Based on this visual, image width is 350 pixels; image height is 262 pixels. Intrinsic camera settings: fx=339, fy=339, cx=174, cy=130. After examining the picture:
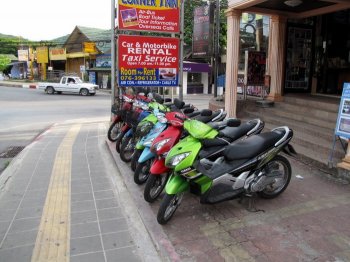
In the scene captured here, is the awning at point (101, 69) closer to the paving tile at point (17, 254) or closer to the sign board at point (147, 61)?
the sign board at point (147, 61)

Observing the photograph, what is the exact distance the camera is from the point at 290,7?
8586 millimetres

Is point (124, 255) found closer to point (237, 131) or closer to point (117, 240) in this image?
point (117, 240)

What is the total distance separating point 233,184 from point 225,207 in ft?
1.27

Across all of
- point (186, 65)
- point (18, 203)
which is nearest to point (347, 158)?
point (18, 203)

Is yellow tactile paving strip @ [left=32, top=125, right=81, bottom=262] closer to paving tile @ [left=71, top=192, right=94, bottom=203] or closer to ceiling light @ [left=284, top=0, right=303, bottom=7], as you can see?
paving tile @ [left=71, top=192, right=94, bottom=203]

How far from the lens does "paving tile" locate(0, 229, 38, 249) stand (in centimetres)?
365

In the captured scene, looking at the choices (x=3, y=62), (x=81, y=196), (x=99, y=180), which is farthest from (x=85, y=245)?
(x=3, y=62)

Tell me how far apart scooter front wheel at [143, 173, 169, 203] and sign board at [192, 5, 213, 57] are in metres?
13.7

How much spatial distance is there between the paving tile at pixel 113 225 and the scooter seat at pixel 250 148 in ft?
4.81

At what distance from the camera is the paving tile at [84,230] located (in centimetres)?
382

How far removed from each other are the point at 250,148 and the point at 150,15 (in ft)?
16.3

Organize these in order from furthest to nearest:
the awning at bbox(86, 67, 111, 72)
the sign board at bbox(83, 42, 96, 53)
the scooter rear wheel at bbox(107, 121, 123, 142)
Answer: the awning at bbox(86, 67, 111, 72)
the sign board at bbox(83, 42, 96, 53)
the scooter rear wheel at bbox(107, 121, 123, 142)

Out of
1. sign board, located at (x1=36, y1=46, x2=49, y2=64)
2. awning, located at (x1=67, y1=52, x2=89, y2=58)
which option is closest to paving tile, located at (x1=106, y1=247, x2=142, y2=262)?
awning, located at (x1=67, y1=52, x2=89, y2=58)

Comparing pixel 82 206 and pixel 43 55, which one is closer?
pixel 82 206
